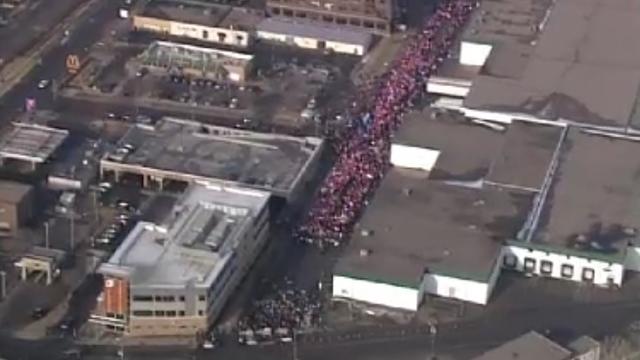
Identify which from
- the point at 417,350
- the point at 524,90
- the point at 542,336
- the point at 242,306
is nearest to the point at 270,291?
the point at 242,306

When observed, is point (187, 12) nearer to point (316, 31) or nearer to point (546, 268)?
point (316, 31)

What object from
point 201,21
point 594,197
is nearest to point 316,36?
point 201,21

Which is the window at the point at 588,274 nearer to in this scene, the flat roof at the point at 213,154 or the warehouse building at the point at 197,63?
the flat roof at the point at 213,154

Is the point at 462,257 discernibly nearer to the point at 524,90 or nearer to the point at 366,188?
the point at 366,188

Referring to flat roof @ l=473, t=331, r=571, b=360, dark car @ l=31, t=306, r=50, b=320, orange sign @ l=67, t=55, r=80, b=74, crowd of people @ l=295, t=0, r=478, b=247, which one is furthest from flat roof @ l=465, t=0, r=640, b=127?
dark car @ l=31, t=306, r=50, b=320

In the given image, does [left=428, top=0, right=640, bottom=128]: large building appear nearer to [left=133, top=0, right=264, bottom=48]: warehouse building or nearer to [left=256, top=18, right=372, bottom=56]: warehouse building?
[left=256, top=18, right=372, bottom=56]: warehouse building

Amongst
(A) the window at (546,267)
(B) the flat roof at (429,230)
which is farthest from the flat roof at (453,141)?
(A) the window at (546,267)
